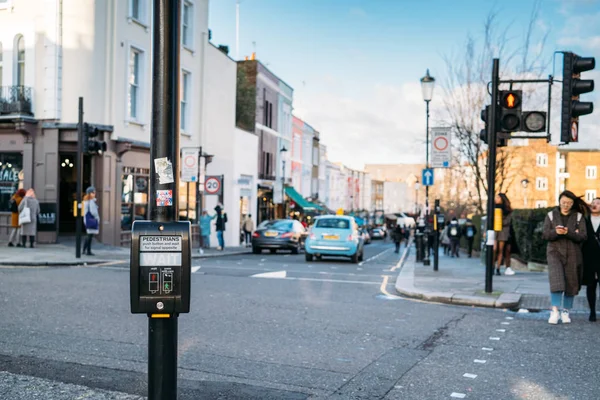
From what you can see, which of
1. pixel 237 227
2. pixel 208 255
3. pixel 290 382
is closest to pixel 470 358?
pixel 290 382

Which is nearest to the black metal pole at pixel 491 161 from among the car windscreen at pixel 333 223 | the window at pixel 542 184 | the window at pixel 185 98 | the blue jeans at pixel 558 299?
the blue jeans at pixel 558 299

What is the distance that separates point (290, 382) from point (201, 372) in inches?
32.8

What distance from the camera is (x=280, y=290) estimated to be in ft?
41.0

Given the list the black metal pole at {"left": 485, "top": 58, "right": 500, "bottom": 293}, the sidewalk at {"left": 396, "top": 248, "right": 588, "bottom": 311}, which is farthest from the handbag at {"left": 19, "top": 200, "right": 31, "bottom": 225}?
the black metal pole at {"left": 485, "top": 58, "right": 500, "bottom": 293}

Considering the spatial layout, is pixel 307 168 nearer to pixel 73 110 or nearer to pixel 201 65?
pixel 201 65

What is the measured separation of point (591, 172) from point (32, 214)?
2430 inches

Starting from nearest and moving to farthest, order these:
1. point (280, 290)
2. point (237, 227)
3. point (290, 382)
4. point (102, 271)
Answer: point (290, 382) < point (280, 290) < point (102, 271) < point (237, 227)

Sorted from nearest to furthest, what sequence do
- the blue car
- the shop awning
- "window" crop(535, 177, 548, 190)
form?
the blue car → the shop awning → "window" crop(535, 177, 548, 190)

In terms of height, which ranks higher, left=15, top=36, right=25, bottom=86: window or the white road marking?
left=15, top=36, right=25, bottom=86: window

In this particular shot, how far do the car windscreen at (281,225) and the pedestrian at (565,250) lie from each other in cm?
1834

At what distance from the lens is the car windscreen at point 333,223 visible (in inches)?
869

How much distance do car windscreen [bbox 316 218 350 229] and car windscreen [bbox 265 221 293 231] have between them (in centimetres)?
507

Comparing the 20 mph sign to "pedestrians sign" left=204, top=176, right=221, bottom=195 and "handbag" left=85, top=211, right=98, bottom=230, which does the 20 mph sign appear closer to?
"pedestrians sign" left=204, top=176, right=221, bottom=195

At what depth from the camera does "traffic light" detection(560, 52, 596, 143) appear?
10539 millimetres
